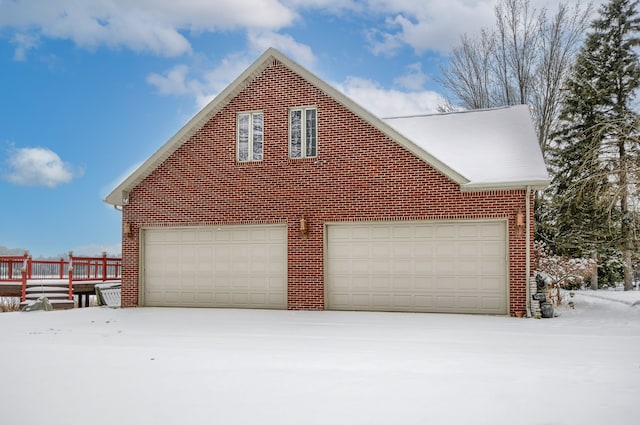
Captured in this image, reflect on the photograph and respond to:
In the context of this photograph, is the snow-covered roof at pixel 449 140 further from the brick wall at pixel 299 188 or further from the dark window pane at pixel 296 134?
the dark window pane at pixel 296 134

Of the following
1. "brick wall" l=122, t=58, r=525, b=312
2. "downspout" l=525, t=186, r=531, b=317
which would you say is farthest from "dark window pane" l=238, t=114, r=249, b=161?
"downspout" l=525, t=186, r=531, b=317

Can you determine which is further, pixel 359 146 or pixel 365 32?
pixel 365 32

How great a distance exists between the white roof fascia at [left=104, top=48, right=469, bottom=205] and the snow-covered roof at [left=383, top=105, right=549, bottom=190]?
0.25 m

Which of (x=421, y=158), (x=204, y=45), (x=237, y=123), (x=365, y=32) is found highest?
(x=365, y=32)

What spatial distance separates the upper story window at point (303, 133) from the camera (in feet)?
48.3

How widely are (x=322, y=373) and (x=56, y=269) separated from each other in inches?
712

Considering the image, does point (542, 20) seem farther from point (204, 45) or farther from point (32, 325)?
point (32, 325)

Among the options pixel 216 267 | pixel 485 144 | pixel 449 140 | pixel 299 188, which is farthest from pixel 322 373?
pixel 449 140

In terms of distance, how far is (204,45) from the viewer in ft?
67.4

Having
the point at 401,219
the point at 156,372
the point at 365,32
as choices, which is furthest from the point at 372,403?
the point at 365,32

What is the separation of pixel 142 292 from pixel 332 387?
11166mm

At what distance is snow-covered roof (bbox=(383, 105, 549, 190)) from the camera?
1330 cm

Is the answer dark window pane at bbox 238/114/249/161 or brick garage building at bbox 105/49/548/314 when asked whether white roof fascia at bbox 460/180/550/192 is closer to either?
brick garage building at bbox 105/49/548/314

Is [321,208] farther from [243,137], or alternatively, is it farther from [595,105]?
[595,105]
